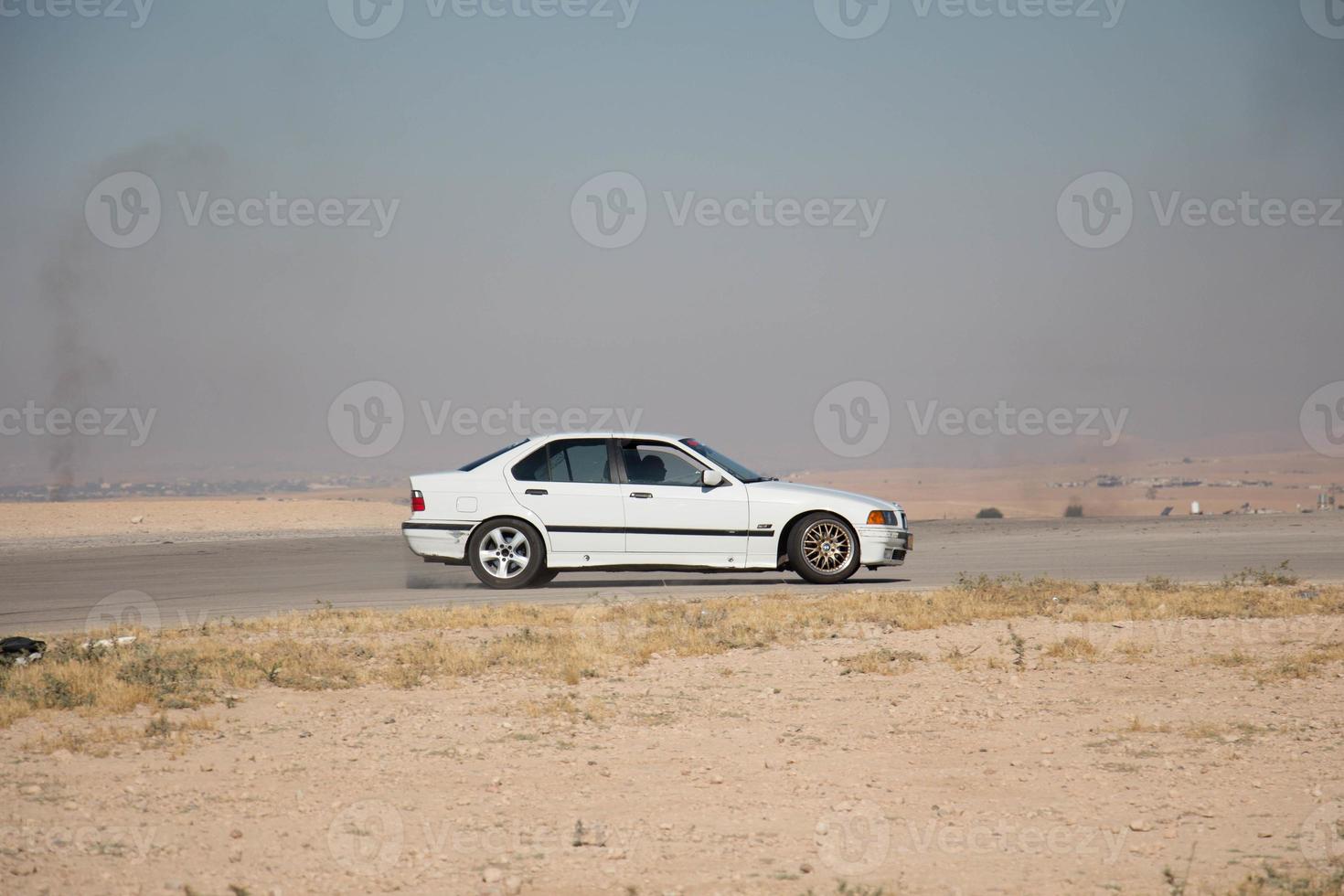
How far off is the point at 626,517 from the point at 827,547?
2.32 meters

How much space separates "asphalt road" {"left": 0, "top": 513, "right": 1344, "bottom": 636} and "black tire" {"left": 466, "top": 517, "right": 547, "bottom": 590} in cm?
27

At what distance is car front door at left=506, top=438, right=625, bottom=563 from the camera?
14.9 meters

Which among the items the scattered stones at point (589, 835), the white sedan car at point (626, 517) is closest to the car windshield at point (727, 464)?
the white sedan car at point (626, 517)

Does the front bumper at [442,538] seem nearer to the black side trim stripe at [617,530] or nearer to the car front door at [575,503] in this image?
the black side trim stripe at [617,530]

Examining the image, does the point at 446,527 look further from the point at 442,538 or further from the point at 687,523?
the point at 687,523

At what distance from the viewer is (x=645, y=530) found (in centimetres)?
1488

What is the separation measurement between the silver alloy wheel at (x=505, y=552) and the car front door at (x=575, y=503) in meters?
0.33

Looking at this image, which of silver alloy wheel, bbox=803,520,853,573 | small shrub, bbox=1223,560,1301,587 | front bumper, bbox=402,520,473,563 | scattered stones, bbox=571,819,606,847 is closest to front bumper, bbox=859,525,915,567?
silver alloy wheel, bbox=803,520,853,573

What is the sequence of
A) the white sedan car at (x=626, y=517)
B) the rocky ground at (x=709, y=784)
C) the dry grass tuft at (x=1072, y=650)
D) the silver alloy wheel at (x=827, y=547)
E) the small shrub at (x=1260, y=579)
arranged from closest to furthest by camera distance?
the rocky ground at (x=709, y=784)
the dry grass tuft at (x=1072, y=650)
the small shrub at (x=1260, y=579)
the white sedan car at (x=626, y=517)
the silver alloy wheel at (x=827, y=547)

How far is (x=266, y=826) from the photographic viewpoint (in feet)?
18.2

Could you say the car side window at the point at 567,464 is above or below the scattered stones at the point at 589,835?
above

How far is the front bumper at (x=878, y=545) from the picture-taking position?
1519 centimetres

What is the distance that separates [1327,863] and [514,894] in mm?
3047

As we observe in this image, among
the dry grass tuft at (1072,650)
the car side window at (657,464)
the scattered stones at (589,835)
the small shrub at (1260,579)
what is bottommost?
the scattered stones at (589,835)
